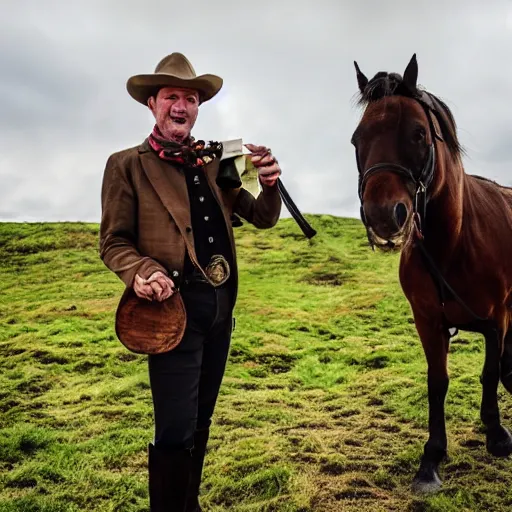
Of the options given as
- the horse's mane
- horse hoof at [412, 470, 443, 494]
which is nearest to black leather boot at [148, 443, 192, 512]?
horse hoof at [412, 470, 443, 494]

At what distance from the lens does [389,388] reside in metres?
7.00

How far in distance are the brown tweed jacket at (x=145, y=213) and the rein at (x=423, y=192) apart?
1.15 m

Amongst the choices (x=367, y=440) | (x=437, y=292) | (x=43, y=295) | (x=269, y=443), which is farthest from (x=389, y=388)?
(x=43, y=295)

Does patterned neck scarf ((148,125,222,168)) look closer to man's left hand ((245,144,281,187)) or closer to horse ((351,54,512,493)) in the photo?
man's left hand ((245,144,281,187))

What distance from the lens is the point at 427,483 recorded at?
14.0ft

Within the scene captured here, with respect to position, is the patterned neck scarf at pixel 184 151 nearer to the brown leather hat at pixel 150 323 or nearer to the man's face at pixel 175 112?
the man's face at pixel 175 112

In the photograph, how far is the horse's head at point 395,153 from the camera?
10.7 ft

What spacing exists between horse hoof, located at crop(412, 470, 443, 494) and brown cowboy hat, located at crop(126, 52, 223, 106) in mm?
3306

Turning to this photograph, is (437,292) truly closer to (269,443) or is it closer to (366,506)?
(366,506)

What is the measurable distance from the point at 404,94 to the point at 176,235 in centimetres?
197

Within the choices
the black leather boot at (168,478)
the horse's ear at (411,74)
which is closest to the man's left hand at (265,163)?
the horse's ear at (411,74)

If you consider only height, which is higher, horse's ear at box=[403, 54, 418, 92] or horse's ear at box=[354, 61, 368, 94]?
horse's ear at box=[354, 61, 368, 94]

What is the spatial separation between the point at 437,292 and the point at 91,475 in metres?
3.24

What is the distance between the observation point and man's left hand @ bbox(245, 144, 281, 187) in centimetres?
304
